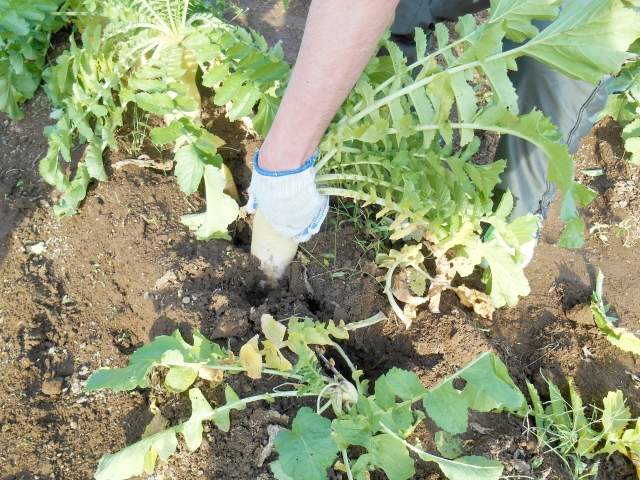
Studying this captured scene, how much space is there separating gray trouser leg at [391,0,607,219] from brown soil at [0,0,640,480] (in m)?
0.43

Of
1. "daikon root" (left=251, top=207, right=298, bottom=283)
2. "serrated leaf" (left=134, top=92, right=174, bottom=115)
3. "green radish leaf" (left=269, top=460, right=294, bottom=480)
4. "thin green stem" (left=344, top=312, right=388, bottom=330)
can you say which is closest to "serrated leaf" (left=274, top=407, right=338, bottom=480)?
"green radish leaf" (left=269, top=460, right=294, bottom=480)

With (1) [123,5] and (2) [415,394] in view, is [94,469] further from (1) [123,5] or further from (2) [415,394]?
(1) [123,5]

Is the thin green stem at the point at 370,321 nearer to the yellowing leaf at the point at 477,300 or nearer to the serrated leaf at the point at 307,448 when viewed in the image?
the yellowing leaf at the point at 477,300

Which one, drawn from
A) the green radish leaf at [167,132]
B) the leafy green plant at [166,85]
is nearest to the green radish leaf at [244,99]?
the leafy green plant at [166,85]

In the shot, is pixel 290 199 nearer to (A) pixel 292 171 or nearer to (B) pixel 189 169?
(A) pixel 292 171

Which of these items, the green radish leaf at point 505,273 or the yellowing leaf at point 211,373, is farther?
the green radish leaf at point 505,273

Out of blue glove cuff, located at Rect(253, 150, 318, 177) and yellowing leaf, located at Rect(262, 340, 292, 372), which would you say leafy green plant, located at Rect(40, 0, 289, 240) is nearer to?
blue glove cuff, located at Rect(253, 150, 318, 177)

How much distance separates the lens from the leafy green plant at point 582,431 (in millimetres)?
1694

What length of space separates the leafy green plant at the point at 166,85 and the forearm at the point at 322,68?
0.34 meters

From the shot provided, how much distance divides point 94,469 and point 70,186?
3.49ft

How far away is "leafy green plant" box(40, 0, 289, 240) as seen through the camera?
178cm

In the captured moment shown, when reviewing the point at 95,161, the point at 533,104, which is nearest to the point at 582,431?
the point at 533,104

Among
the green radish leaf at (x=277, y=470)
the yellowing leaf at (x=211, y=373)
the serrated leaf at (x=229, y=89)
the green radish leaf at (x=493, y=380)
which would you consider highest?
the serrated leaf at (x=229, y=89)

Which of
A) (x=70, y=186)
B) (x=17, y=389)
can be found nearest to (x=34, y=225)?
(x=70, y=186)
